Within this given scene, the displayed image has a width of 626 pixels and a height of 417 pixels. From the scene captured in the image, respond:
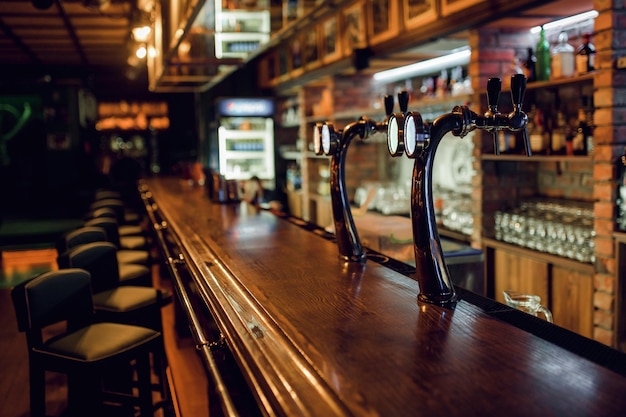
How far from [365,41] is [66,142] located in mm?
9735

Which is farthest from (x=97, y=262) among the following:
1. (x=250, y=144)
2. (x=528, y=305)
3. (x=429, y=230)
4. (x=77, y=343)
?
(x=250, y=144)

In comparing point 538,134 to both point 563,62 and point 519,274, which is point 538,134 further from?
point 519,274

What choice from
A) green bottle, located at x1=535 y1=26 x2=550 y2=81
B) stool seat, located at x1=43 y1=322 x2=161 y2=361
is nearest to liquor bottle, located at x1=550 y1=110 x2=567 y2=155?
green bottle, located at x1=535 y1=26 x2=550 y2=81

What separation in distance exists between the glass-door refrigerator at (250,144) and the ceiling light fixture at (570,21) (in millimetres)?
5899

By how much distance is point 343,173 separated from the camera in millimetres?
2584

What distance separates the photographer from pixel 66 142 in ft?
45.8

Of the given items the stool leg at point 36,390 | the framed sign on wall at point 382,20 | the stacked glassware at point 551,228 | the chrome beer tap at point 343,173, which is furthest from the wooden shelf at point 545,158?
the stool leg at point 36,390

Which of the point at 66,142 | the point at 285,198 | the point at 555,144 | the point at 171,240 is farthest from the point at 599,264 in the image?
the point at 66,142

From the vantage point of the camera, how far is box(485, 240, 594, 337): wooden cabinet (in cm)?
380

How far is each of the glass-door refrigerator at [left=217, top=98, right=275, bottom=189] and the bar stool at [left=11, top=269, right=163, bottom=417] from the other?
721cm

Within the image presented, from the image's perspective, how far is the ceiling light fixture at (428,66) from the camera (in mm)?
5730

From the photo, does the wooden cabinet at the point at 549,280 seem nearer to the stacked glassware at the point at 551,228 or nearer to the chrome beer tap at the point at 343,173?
the stacked glassware at the point at 551,228

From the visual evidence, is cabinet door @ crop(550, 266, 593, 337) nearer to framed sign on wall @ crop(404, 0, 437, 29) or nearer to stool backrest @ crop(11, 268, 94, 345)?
framed sign on wall @ crop(404, 0, 437, 29)

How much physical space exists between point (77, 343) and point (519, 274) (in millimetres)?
2878
